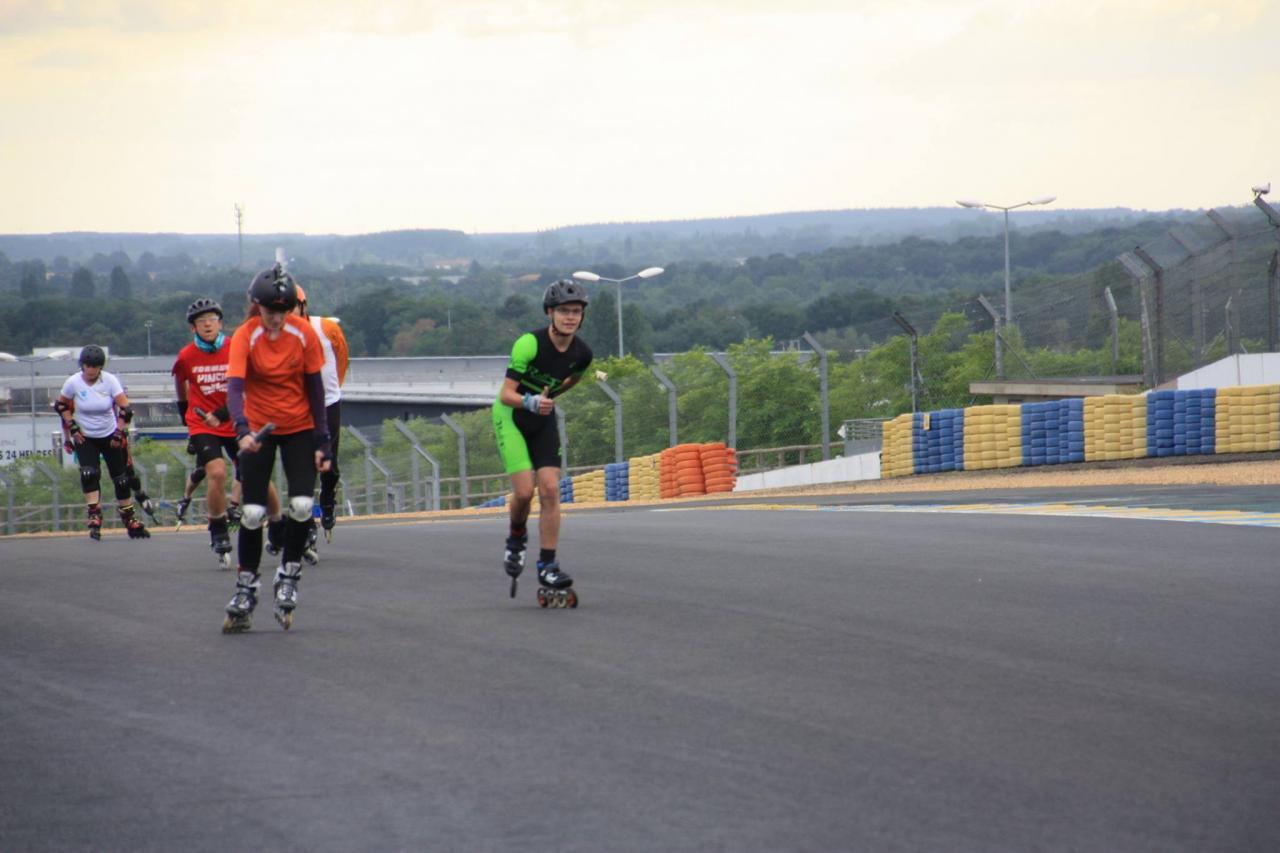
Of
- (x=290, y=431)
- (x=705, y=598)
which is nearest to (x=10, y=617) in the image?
(x=290, y=431)

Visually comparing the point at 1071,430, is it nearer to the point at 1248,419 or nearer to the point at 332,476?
the point at 1248,419

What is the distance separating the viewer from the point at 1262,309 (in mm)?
27875

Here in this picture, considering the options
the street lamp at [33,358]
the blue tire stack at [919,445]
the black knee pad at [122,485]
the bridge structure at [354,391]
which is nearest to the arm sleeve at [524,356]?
the black knee pad at [122,485]

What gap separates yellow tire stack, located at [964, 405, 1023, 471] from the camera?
2789 centimetres

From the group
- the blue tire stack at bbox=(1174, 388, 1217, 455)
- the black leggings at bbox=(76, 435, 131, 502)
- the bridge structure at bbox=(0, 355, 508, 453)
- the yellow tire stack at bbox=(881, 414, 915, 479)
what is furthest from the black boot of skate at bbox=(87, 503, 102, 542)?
the bridge structure at bbox=(0, 355, 508, 453)

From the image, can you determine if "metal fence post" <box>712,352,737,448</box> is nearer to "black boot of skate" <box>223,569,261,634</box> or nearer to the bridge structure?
"black boot of skate" <box>223,569,261,634</box>

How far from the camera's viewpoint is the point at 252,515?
881cm

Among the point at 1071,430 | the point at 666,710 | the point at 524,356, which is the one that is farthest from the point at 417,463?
the point at 666,710

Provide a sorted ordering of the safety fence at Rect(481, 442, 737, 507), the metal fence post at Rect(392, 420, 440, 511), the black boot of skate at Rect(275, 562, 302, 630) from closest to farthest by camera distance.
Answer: the black boot of skate at Rect(275, 562, 302, 630), the metal fence post at Rect(392, 420, 440, 511), the safety fence at Rect(481, 442, 737, 507)

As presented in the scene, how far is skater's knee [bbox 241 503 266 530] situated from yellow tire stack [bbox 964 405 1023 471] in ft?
66.3

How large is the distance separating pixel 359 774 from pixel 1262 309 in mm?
24866

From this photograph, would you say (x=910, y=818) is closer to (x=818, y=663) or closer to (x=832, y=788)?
(x=832, y=788)

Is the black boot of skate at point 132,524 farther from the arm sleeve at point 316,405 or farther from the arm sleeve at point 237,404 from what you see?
the arm sleeve at point 237,404

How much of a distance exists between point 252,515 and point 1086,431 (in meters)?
19.9
